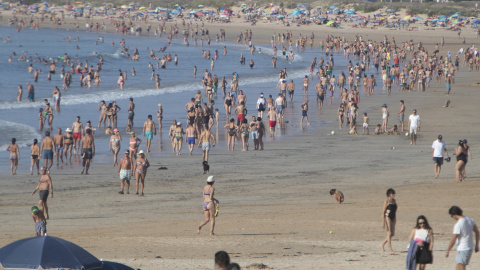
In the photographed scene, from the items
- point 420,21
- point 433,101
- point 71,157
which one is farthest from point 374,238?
point 420,21

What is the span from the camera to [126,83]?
145 feet

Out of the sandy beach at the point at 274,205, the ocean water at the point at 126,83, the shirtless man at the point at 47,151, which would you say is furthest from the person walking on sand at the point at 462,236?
the ocean water at the point at 126,83

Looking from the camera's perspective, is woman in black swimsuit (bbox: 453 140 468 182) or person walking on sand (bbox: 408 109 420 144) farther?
person walking on sand (bbox: 408 109 420 144)

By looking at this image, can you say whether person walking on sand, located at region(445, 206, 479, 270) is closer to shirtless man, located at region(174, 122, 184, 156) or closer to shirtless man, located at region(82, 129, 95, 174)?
shirtless man, located at region(82, 129, 95, 174)

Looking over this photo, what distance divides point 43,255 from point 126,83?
37479 millimetres

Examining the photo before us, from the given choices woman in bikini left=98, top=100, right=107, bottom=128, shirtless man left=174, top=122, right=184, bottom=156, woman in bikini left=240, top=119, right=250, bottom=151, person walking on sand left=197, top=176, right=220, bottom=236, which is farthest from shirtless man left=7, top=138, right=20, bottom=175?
person walking on sand left=197, top=176, right=220, bottom=236

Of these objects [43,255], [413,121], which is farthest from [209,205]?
[413,121]

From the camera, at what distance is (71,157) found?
2205 centimetres

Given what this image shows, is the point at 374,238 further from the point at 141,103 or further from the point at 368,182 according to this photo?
the point at 141,103

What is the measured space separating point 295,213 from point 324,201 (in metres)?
1.53

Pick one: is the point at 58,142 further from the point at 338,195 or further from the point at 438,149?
the point at 438,149

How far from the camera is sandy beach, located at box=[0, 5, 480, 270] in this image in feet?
36.9

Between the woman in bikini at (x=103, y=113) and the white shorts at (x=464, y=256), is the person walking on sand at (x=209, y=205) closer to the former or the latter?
the white shorts at (x=464, y=256)

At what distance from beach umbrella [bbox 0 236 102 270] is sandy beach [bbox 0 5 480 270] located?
275 centimetres
